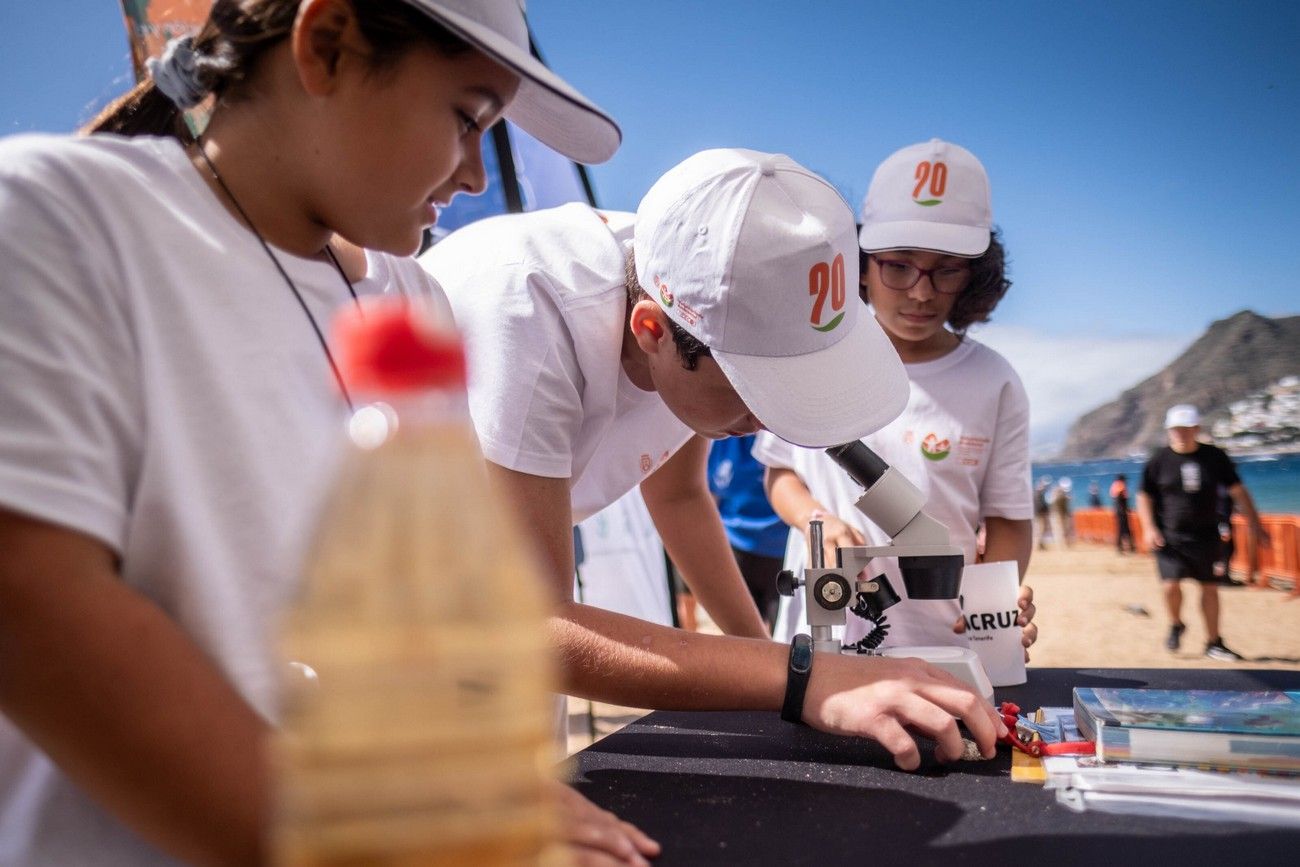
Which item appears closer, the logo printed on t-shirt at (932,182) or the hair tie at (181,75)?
the hair tie at (181,75)

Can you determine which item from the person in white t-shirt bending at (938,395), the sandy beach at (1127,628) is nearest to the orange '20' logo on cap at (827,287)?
the person in white t-shirt bending at (938,395)

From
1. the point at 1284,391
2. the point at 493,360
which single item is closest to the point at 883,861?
the point at 493,360

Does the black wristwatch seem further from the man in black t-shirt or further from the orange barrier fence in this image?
the orange barrier fence

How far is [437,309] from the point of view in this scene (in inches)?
47.9

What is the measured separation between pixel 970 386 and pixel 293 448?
6.84 ft

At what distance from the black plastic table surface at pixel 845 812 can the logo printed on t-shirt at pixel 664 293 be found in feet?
2.22

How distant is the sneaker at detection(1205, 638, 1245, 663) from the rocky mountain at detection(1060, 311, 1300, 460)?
3747 cm

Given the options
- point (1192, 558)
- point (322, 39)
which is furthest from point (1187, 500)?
point (322, 39)

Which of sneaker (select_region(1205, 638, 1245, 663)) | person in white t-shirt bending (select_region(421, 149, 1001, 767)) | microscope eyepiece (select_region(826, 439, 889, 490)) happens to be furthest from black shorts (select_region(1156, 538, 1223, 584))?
person in white t-shirt bending (select_region(421, 149, 1001, 767))

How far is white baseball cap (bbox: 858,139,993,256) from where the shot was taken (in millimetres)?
2463

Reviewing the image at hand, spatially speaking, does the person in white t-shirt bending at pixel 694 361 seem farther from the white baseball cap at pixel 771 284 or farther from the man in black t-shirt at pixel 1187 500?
the man in black t-shirt at pixel 1187 500

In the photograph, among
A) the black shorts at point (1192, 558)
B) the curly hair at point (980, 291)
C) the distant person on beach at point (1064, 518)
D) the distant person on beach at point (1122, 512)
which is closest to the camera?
the curly hair at point (980, 291)

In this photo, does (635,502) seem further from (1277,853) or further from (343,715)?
(343,715)

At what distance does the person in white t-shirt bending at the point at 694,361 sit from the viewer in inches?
51.4
